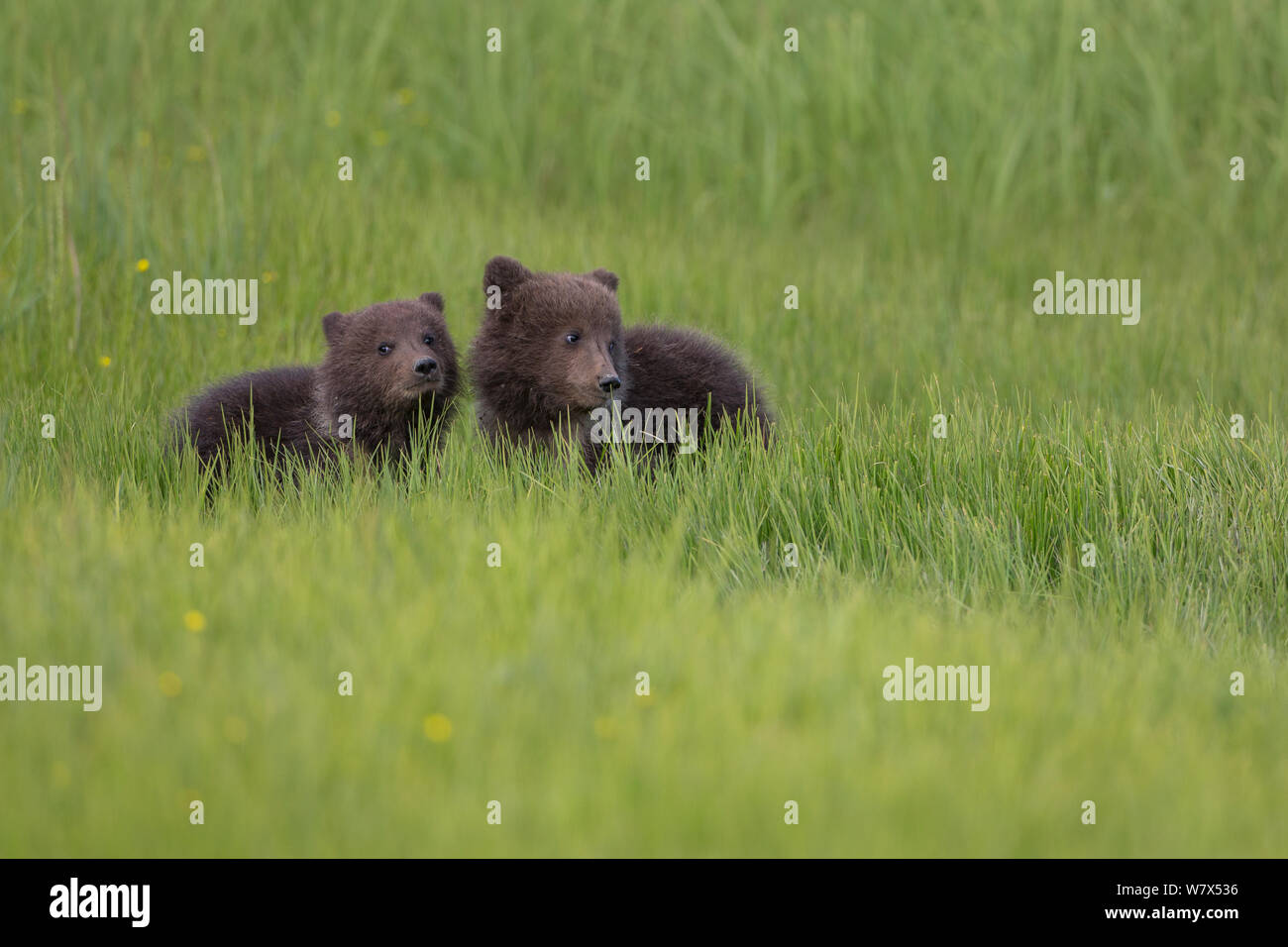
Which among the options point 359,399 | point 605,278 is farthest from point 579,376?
point 359,399

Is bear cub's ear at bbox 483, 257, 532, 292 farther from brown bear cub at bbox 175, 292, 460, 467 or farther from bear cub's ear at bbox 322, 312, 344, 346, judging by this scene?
bear cub's ear at bbox 322, 312, 344, 346

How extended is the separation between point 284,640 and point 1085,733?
2522 mm

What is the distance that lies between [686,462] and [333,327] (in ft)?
6.65

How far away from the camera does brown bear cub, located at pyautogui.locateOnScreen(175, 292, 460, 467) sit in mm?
6867

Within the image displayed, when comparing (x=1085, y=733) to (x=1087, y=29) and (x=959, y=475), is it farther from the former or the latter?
(x=1087, y=29)

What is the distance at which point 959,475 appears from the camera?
21.4 feet

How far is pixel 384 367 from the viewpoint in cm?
687

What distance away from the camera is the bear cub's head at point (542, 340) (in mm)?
6938

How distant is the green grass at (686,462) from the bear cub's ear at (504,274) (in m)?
0.91

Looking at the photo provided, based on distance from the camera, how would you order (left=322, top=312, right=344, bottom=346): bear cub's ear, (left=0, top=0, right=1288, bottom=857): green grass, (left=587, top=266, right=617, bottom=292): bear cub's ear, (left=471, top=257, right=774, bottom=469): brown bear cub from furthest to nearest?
1. (left=587, top=266, right=617, bottom=292): bear cub's ear
2. (left=322, top=312, right=344, bottom=346): bear cub's ear
3. (left=471, top=257, right=774, bottom=469): brown bear cub
4. (left=0, top=0, right=1288, bottom=857): green grass

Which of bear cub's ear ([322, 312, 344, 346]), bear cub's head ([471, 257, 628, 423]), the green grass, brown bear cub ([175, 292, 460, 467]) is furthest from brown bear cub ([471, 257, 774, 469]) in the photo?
bear cub's ear ([322, 312, 344, 346])

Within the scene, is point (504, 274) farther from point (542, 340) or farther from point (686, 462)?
point (686, 462)

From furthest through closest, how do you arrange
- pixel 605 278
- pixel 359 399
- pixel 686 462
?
1. pixel 605 278
2. pixel 359 399
3. pixel 686 462

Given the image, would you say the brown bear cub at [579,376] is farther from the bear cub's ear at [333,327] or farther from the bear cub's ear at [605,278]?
the bear cub's ear at [333,327]
